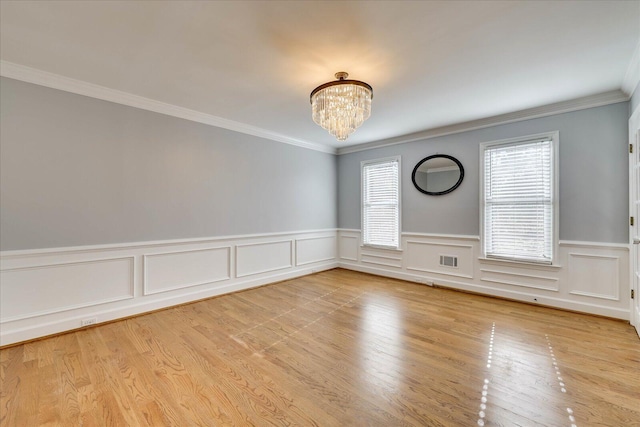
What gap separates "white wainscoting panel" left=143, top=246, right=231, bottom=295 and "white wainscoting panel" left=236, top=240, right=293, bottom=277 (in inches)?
8.7

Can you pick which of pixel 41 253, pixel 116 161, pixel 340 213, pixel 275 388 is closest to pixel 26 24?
pixel 116 161

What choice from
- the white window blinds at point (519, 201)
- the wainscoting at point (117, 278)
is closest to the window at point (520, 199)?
the white window blinds at point (519, 201)

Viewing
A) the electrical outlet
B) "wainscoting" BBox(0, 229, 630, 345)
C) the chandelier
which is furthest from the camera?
the electrical outlet

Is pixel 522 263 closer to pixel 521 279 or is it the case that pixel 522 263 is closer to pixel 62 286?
pixel 521 279

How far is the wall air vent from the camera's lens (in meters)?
4.34

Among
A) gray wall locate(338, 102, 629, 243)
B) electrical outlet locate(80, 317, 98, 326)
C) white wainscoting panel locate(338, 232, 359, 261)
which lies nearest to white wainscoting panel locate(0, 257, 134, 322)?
electrical outlet locate(80, 317, 98, 326)

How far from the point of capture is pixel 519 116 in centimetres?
371

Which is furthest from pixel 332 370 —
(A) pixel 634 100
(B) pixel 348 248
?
(A) pixel 634 100

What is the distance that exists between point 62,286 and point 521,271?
213 inches

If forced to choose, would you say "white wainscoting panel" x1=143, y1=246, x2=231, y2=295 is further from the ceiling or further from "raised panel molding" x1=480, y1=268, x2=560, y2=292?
"raised panel molding" x1=480, y1=268, x2=560, y2=292

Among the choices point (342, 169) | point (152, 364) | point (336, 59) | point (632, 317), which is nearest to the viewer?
point (152, 364)

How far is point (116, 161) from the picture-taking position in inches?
123

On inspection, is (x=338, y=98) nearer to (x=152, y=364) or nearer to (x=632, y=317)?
(x=152, y=364)

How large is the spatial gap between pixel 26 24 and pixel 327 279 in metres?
4.52
